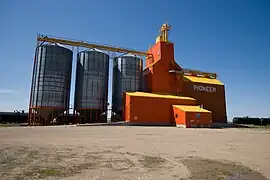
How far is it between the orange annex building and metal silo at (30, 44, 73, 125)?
35.8 feet

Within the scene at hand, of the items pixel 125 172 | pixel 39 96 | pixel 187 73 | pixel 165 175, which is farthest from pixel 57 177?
pixel 187 73

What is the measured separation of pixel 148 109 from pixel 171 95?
7.94 m

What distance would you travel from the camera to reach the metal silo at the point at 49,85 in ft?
103

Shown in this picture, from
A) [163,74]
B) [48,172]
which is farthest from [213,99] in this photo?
[48,172]

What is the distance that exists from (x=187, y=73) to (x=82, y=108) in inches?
1034

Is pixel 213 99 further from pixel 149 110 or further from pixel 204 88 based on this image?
pixel 149 110

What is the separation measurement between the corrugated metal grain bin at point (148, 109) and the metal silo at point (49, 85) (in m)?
10.9

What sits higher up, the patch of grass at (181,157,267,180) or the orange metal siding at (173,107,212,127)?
the orange metal siding at (173,107,212,127)

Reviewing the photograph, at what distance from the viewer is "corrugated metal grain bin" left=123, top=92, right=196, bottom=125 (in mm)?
32750

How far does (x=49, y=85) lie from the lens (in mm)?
31641

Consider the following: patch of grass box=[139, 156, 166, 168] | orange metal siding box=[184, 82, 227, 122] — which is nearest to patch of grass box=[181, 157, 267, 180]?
patch of grass box=[139, 156, 166, 168]

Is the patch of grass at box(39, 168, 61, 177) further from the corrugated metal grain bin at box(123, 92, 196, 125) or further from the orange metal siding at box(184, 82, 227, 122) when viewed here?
the orange metal siding at box(184, 82, 227, 122)

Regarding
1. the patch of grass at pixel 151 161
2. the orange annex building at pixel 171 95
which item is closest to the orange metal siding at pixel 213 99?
the orange annex building at pixel 171 95

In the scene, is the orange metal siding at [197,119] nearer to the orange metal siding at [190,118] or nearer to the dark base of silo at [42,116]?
the orange metal siding at [190,118]
